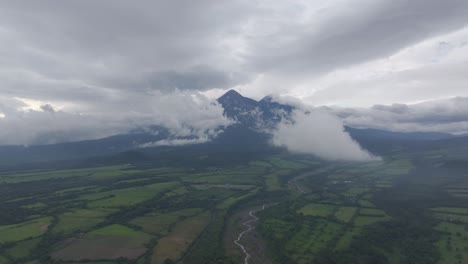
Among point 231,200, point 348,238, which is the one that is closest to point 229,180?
point 231,200

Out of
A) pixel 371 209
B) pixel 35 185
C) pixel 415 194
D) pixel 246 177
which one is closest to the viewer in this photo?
pixel 371 209

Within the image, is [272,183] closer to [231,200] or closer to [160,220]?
[231,200]

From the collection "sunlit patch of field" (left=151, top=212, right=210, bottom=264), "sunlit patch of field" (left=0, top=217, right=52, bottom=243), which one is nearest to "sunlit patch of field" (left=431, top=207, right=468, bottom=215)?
"sunlit patch of field" (left=151, top=212, right=210, bottom=264)

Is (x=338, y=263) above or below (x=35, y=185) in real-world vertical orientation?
below

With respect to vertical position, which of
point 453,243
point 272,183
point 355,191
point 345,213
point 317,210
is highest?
point 272,183

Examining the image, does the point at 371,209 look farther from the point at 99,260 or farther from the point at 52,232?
the point at 52,232

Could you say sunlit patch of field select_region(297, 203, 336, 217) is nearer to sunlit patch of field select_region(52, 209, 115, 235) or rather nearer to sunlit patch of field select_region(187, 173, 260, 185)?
sunlit patch of field select_region(187, 173, 260, 185)

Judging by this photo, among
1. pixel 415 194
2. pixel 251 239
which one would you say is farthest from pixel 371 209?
pixel 251 239

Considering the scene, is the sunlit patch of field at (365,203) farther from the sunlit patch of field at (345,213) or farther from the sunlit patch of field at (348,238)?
the sunlit patch of field at (348,238)
